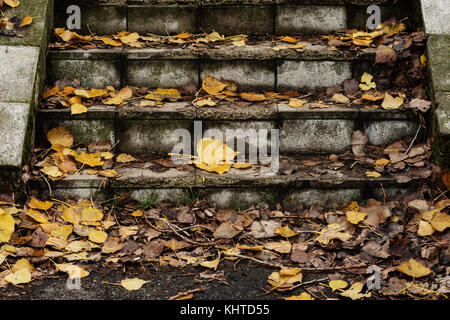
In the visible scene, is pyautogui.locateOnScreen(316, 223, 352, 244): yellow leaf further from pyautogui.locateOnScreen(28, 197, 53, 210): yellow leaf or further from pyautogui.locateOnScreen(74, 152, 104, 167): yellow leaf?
pyautogui.locateOnScreen(28, 197, 53, 210): yellow leaf

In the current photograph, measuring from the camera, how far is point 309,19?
10.3 feet

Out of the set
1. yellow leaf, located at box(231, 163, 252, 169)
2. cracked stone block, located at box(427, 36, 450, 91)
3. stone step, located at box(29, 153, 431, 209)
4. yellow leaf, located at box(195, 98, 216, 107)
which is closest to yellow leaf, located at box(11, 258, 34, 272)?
stone step, located at box(29, 153, 431, 209)

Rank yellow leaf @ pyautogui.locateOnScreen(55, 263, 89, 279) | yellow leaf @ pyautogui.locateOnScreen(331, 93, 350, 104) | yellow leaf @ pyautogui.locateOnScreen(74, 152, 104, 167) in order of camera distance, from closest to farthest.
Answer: yellow leaf @ pyautogui.locateOnScreen(55, 263, 89, 279) < yellow leaf @ pyautogui.locateOnScreen(74, 152, 104, 167) < yellow leaf @ pyautogui.locateOnScreen(331, 93, 350, 104)

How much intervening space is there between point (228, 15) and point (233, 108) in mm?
781

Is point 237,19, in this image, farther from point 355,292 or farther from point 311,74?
point 355,292

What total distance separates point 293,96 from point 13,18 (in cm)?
166

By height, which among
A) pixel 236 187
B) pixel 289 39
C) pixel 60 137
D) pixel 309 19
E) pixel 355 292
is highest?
pixel 309 19

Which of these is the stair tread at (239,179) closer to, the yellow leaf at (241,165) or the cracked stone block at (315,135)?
the yellow leaf at (241,165)

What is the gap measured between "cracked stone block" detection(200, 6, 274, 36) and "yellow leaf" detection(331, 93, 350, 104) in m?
0.68

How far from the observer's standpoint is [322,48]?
287 cm

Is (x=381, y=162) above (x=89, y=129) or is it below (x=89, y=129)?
below

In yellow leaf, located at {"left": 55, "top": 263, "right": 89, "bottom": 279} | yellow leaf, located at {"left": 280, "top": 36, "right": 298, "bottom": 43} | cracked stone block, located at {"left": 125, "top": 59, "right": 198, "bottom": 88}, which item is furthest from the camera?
yellow leaf, located at {"left": 280, "top": 36, "right": 298, "bottom": 43}

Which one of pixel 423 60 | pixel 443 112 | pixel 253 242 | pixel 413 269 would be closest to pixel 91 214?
pixel 253 242

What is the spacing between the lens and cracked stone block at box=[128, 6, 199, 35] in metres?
3.12
